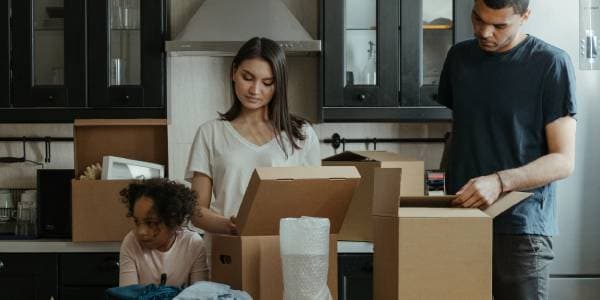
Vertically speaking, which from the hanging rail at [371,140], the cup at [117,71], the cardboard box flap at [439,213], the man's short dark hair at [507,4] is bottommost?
the cardboard box flap at [439,213]

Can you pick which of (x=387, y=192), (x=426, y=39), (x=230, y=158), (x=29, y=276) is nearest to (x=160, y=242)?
(x=230, y=158)

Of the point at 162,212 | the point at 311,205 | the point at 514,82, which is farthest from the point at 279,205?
the point at 514,82

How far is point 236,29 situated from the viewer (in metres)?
3.83

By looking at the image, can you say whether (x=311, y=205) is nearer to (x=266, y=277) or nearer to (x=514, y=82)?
(x=266, y=277)

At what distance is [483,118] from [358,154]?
42 cm

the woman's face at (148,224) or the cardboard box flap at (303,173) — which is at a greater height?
the cardboard box flap at (303,173)

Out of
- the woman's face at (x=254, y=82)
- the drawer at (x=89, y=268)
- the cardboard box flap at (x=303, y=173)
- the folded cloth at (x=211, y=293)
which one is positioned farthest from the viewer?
the drawer at (x=89, y=268)

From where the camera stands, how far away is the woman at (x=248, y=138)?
7.77 ft

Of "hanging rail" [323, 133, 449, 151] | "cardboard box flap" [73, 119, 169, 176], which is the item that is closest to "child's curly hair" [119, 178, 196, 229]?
"cardboard box flap" [73, 119, 169, 176]

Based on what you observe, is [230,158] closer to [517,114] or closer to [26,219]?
[517,114]

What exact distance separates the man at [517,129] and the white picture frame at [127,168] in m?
1.80

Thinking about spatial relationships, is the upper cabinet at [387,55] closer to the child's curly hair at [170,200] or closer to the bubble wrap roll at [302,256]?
the child's curly hair at [170,200]

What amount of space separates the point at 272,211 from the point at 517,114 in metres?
0.69

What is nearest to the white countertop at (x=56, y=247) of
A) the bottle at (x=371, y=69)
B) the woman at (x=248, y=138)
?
the bottle at (x=371, y=69)
